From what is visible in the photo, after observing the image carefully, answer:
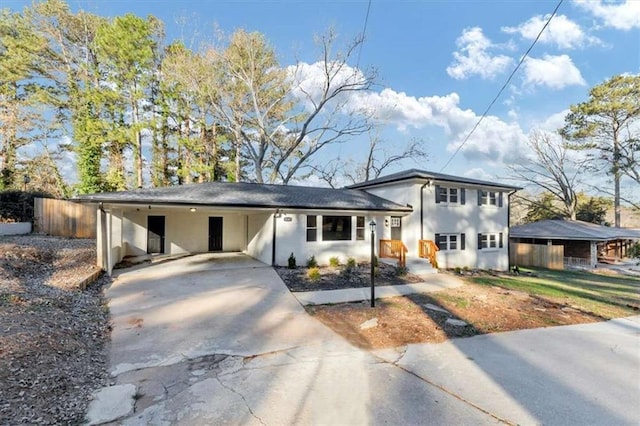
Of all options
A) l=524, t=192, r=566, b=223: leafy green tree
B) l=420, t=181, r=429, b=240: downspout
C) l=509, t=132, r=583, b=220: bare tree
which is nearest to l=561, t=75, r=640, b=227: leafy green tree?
l=509, t=132, r=583, b=220: bare tree

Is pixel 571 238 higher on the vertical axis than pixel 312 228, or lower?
lower

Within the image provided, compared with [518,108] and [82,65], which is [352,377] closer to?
[518,108]

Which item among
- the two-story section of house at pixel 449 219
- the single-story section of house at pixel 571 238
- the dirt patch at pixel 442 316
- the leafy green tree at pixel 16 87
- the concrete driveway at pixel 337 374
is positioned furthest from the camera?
the single-story section of house at pixel 571 238

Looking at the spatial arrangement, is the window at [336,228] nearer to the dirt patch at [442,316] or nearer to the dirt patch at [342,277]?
the dirt patch at [342,277]

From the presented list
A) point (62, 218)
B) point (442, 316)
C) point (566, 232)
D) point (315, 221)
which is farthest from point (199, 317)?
point (566, 232)

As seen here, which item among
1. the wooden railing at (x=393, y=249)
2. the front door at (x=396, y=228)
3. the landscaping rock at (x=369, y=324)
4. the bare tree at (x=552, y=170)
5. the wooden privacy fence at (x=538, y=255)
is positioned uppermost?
the bare tree at (x=552, y=170)

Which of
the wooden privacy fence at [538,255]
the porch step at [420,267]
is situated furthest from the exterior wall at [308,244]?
the wooden privacy fence at [538,255]

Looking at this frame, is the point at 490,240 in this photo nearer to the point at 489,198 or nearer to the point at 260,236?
the point at 489,198

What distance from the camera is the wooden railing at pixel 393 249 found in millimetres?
12941

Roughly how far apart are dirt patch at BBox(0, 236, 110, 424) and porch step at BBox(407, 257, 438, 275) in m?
10.2

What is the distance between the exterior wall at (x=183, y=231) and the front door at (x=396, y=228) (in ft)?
24.2

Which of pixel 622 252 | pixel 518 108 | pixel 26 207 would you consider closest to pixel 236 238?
pixel 26 207

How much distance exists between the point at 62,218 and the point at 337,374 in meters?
16.8

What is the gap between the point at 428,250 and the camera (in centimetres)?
1405
